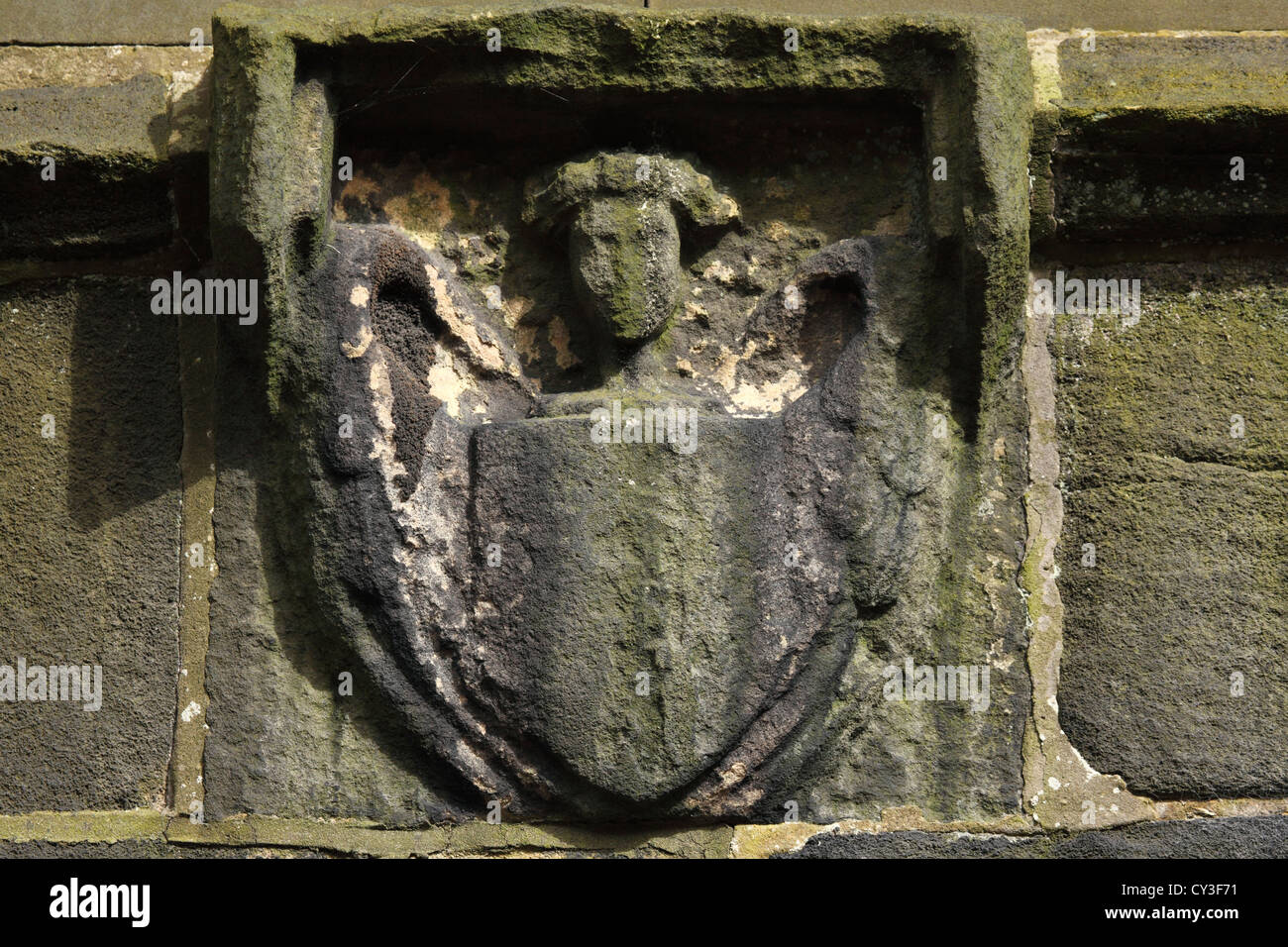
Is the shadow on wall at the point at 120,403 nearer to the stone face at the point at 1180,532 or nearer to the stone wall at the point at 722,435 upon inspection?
the stone wall at the point at 722,435

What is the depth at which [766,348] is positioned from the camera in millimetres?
2559

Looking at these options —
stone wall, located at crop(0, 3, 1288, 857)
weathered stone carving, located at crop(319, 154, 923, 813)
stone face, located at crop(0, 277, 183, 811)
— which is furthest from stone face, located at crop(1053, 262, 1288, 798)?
stone face, located at crop(0, 277, 183, 811)

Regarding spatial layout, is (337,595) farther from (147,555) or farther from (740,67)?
(740,67)

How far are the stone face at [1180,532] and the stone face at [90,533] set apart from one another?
1.62 meters

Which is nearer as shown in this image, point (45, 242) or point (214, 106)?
point (214, 106)

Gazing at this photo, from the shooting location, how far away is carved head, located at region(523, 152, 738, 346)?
2.47 m

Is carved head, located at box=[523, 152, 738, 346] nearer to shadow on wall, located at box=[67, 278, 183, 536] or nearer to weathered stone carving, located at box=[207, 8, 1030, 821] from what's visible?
weathered stone carving, located at box=[207, 8, 1030, 821]

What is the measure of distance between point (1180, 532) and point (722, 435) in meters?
0.87

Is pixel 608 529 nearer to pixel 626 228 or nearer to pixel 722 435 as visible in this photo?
pixel 722 435

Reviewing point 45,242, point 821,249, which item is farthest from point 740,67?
point 45,242

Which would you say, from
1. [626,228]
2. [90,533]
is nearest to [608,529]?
[626,228]

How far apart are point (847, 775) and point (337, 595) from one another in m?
0.93

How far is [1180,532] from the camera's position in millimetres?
2578

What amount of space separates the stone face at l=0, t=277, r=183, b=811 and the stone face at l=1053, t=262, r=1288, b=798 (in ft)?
5.33
